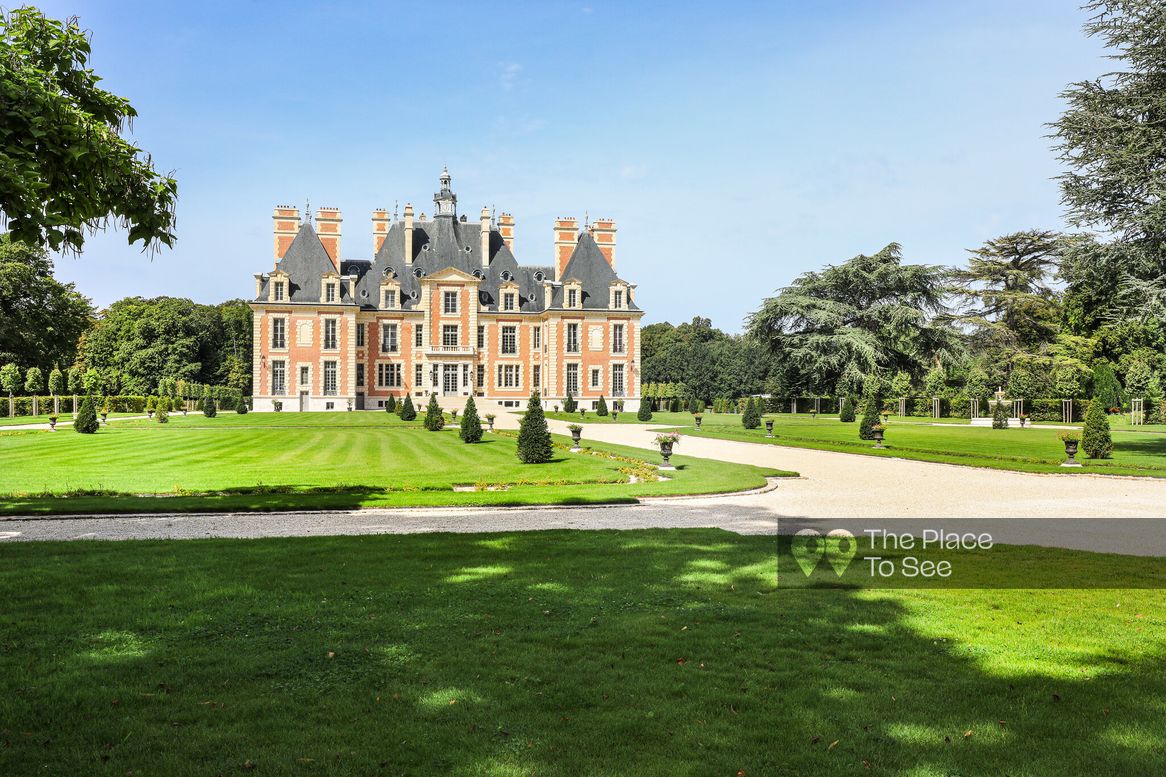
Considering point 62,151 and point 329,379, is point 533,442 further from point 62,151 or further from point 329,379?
point 329,379

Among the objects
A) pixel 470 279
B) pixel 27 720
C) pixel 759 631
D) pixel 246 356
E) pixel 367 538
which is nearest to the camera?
pixel 27 720

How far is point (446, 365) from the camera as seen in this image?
59844 millimetres

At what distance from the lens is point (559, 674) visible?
4.52 metres

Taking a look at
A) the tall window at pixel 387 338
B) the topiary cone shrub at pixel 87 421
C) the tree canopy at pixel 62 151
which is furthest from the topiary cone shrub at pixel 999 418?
the tall window at pixel 387 338

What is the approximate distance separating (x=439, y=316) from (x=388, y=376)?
649 centimetres

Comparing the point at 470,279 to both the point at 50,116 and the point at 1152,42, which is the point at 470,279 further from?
the point at 50,116

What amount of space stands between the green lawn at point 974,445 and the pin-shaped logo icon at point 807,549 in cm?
1273

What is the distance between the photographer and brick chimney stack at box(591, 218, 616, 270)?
6353cm

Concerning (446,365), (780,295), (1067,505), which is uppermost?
(780,295)

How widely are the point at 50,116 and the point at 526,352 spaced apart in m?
56.7

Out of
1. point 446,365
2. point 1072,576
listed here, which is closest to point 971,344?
point 446,365

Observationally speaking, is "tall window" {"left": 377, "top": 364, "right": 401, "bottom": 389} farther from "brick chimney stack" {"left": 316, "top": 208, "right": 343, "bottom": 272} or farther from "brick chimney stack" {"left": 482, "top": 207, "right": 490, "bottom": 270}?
"brick chimney stack" {"left": 482, "top": 207, "right": 490, "bottom": 270}

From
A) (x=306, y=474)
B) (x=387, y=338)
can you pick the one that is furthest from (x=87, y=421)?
(x=387, y=338)

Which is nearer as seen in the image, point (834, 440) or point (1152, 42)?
point (1152, 42)
